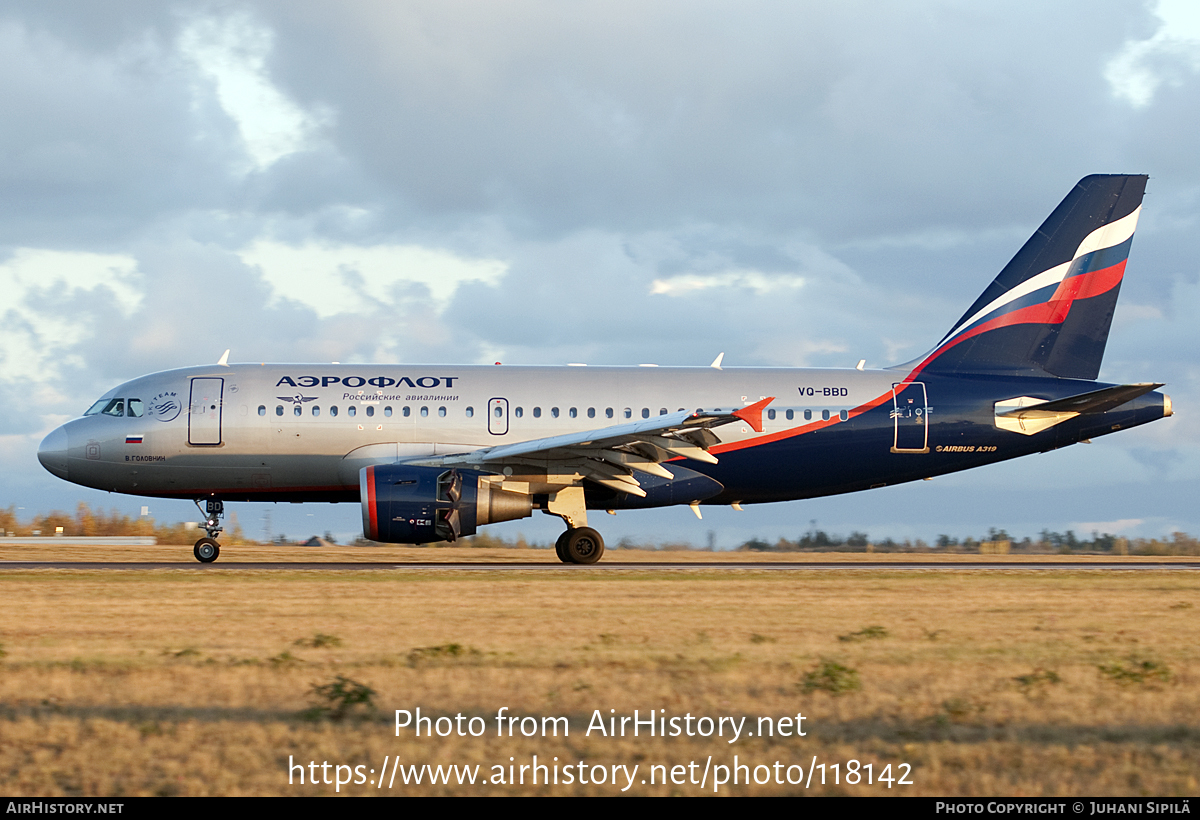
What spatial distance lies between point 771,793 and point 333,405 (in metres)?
20.4

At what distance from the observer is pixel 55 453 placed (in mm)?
24875

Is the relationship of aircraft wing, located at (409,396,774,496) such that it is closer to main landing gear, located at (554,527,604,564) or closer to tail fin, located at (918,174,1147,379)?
main landing gear, located at (554,527,604,564)

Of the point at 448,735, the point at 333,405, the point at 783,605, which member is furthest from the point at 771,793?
the point at 333,405

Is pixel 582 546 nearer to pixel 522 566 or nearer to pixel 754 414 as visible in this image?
pixel 522 566

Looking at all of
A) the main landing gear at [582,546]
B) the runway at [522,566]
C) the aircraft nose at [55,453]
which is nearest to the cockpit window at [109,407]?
the aircraft nose at [55,453]

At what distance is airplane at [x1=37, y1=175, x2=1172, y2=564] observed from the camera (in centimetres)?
2414

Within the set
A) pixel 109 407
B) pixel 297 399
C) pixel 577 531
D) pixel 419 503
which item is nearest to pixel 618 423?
pixel 577 531

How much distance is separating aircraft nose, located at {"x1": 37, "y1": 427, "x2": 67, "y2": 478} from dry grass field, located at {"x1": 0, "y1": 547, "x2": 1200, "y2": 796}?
8.64 m

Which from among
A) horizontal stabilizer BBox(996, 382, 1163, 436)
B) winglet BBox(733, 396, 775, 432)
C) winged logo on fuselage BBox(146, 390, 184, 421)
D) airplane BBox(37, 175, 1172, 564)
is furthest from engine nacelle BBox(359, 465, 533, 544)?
horizontal stabilizer BBox(996, 382, 1163, 436)

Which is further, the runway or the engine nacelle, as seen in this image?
the engine nacelle

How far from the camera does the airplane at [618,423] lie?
2414cm

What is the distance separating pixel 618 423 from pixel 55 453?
11939mm

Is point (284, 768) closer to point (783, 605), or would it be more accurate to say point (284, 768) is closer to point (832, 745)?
point (832, 745)

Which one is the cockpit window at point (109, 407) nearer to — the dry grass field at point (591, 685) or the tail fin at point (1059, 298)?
the dry grass field at point (591, 685)
